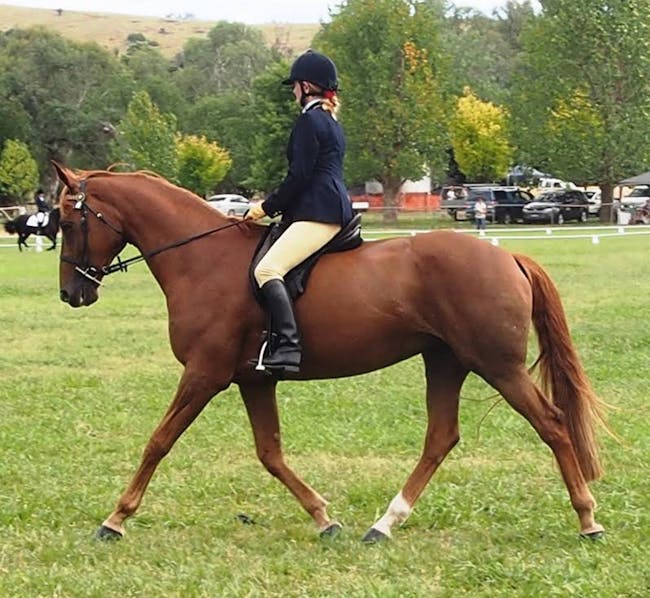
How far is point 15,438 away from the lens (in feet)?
29.4

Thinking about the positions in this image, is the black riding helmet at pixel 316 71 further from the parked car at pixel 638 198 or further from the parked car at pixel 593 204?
the parked car at pixel 593 204

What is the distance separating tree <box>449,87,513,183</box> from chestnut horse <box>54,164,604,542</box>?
59.9 m

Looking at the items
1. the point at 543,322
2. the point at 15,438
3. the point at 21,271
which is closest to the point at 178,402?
the point at 543,322

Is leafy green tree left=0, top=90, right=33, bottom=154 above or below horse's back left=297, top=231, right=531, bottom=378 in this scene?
below

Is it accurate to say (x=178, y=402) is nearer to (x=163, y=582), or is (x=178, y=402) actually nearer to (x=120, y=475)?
(x=163, y=582)

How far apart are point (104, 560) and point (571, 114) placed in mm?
53538

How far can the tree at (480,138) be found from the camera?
219 ft

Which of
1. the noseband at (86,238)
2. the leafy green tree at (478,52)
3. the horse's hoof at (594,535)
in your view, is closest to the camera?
the horse's hoof at (594,535)

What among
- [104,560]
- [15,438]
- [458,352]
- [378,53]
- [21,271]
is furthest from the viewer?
[378,53]

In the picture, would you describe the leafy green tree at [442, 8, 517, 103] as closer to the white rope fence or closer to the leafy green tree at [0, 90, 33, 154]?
the white rope fence

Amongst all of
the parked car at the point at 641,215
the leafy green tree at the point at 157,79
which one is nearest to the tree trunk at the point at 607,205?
the parked car at the point at 641,215

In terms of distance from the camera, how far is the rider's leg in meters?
6.25

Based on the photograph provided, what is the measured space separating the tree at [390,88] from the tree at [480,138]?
477 cm

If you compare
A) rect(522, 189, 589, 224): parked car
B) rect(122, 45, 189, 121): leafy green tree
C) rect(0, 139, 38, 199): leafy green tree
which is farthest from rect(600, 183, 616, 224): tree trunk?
rect(122, 45, 189, 121): leafy green tree
